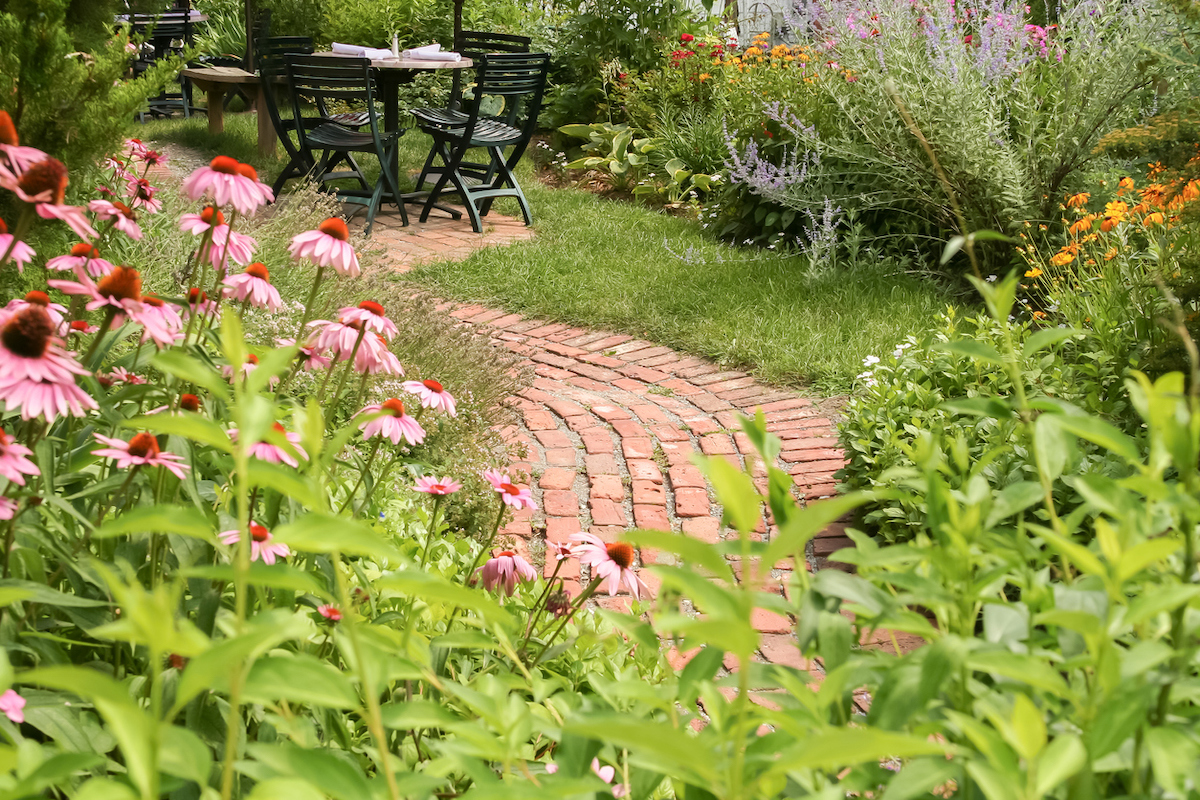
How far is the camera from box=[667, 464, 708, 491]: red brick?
3624 mm

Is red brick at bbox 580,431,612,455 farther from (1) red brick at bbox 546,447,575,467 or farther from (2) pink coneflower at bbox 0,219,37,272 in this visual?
(2) pink coneflower at bbox 0,219,37,272

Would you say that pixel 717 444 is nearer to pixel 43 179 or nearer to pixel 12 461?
pixel 43 179

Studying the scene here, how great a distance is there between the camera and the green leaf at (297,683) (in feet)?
1.68

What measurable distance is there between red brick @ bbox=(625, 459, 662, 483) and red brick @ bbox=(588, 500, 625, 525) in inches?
8.8

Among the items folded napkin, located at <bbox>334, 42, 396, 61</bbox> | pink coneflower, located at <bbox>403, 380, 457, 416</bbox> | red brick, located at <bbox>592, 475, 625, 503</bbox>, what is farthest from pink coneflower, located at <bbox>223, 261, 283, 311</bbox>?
folded napkin, located at <bbox>334, 42, 396, 61</bbox>

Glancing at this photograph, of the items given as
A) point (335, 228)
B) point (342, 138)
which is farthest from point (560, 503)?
point (342, 138)

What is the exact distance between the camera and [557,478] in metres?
3.62

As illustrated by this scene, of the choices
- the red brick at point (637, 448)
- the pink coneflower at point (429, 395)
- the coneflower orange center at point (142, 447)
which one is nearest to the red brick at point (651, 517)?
the red brick at point (637, 448)

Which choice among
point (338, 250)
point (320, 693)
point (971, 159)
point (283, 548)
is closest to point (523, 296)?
point (971, 159)

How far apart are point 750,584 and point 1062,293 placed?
3.82m

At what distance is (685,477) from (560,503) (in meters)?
0.50

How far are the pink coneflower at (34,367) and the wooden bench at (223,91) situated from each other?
7768 mm

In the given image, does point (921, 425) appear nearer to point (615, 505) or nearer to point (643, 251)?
point (615, 505)

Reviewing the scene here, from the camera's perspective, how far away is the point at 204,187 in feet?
4.98
